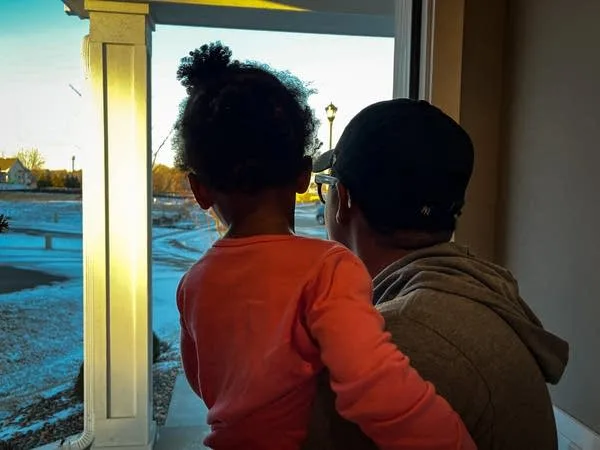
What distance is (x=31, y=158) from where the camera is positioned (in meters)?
1.89

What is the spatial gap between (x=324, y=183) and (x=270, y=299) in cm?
24

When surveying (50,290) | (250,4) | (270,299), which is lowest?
(50,290)

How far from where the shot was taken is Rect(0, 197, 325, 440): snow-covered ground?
1.91 metres

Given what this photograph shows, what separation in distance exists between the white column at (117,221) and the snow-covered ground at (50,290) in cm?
5

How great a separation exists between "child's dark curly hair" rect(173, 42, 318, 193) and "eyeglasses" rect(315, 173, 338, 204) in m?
0.07

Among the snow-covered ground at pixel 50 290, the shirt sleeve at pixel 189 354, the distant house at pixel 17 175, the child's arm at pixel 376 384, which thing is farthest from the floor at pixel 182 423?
the child's arm at pixel 376 384

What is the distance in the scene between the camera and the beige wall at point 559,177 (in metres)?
1.20

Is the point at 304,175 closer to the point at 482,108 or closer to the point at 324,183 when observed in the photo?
the point at 324,183

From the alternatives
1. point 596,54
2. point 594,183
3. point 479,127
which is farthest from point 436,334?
point 479,127

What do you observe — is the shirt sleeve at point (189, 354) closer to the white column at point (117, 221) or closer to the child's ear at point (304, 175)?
the child's ear at point (304, 175)

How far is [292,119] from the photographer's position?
70cm

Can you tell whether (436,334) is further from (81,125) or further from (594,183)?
(81,125)

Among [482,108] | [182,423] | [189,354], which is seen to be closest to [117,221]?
[182,423]

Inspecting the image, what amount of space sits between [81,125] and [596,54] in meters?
1.72
